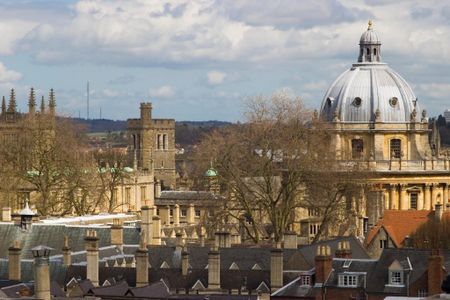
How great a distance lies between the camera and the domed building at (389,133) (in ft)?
418

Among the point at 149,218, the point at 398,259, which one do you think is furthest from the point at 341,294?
the point at 149,218

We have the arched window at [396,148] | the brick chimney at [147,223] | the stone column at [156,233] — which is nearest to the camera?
the brick chimney at [147,223]

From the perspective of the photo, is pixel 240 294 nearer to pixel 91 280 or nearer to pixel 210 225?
pixel 91 280

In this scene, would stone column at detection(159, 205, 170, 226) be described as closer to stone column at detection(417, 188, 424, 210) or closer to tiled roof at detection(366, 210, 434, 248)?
stone column at detection(417, 188, 424, 210)

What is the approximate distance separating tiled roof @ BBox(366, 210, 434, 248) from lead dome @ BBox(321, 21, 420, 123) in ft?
78.7

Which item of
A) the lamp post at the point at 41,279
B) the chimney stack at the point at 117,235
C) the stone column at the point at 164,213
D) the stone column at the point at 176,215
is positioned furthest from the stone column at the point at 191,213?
the lamp post at the point at 41,279

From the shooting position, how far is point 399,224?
100312mm

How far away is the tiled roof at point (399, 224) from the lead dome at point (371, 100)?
24.0 metres

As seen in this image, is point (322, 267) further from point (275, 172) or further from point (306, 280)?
point (275, 172)

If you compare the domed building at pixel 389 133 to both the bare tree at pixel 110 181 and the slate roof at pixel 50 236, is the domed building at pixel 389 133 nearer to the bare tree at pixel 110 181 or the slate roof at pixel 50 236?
the bare tree at pixel 110 181

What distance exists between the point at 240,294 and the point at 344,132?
54398mm

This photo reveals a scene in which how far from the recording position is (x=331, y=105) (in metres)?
130

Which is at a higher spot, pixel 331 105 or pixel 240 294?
pixel 331 105

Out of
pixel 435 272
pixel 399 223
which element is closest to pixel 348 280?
pixel 435 272
